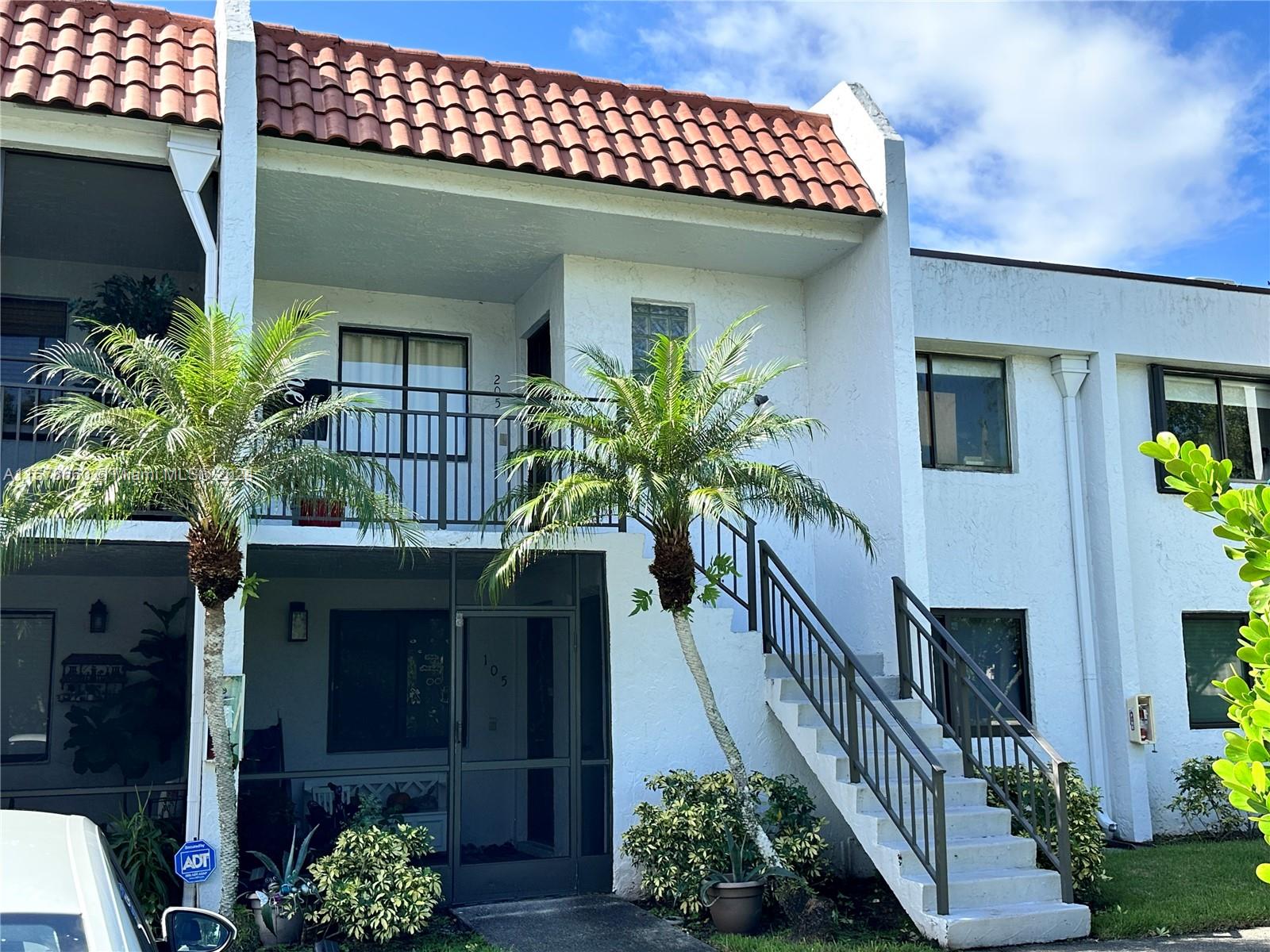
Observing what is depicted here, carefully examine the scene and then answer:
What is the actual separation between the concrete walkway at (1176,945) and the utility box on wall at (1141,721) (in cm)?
381

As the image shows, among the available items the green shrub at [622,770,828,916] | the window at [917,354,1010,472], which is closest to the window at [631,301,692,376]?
the window at [917,354,1010,472]

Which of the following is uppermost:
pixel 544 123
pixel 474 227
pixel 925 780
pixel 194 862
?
pixel 544 123

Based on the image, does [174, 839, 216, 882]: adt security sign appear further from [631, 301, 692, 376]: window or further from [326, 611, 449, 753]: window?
[631, 301, 692, 376]: window

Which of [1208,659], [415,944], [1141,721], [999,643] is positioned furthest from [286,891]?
[1208,659]

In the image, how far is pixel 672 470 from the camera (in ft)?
29.3

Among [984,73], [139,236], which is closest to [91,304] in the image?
[139,236]

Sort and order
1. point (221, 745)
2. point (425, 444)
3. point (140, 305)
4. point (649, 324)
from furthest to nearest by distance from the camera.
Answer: point (425, 444) < point (649, 324) < point (140, 305) < point (221, 745)

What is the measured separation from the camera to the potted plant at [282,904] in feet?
26.7

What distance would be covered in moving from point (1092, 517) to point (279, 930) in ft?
31.4

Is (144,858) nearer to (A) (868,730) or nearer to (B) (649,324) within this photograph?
(A) (868,730)

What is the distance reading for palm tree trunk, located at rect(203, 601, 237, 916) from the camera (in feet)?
25.7

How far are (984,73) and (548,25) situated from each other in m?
4.07

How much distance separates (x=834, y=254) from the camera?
11555mm

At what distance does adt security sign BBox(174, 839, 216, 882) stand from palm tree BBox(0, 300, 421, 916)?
0.16 meters
